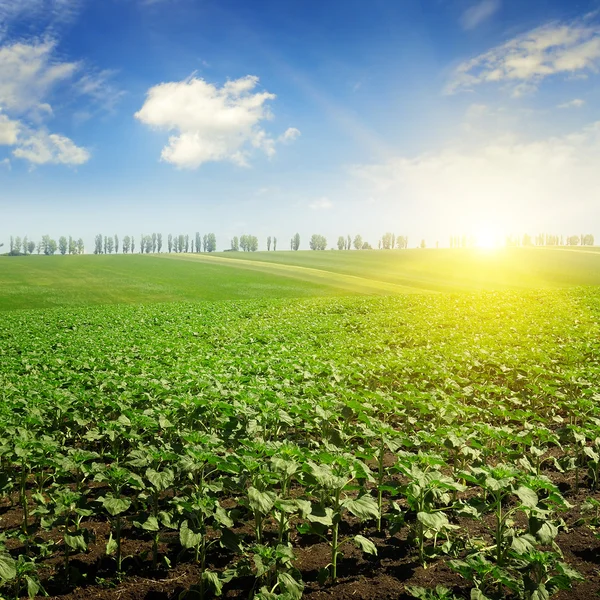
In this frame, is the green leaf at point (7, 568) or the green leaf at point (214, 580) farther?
the green leaf at point (214, 580)

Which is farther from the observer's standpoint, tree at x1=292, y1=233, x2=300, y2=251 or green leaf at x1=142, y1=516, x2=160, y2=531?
tree at x1=292, y1=233, x2=300, y2=251

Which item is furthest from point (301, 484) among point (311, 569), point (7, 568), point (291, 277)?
point (291, 277)

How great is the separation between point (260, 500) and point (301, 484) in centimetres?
238

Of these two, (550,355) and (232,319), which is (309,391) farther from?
(232,319)

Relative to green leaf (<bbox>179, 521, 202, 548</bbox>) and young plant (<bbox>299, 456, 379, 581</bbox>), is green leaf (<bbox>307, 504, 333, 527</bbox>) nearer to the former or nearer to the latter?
young plant (<bbox>299, 456, 379, 581</bbox>)

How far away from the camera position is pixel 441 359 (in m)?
16.0

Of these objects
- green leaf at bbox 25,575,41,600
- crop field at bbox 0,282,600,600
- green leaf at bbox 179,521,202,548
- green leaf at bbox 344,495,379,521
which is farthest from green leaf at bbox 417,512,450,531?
green leaf at bbox 25,575,41,600

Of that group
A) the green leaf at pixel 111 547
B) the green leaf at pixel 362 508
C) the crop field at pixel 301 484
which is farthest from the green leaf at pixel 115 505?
the green leaf at pixel 362 508

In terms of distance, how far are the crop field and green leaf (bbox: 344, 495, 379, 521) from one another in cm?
4

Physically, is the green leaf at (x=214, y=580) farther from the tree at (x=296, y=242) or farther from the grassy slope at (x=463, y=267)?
the tree at (x=296, y=242)

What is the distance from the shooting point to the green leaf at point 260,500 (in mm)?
4879

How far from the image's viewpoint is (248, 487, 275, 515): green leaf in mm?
4879

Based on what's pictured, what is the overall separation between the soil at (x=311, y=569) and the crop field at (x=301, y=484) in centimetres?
2

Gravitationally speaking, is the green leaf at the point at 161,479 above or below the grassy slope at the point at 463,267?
below
